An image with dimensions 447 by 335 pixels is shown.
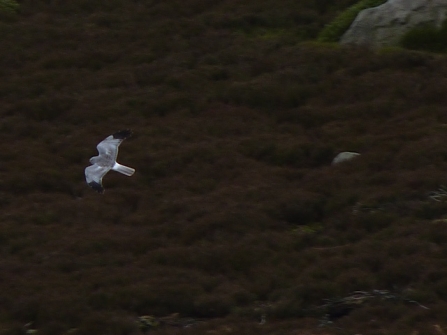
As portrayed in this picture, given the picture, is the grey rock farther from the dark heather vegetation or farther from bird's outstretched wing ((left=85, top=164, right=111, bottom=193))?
bird's outstretched wing ((left=85, top=164, right=111, bottom=193))

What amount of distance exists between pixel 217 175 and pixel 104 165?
2.02 metres

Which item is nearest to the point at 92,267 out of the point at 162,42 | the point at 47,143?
the point at 47,143

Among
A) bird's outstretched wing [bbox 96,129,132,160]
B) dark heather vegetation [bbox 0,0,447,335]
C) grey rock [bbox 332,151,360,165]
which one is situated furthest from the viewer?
grey rock [bbox 332,151,360,165]

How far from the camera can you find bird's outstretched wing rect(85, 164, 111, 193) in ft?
43.7

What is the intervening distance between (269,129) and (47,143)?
414 centimetres

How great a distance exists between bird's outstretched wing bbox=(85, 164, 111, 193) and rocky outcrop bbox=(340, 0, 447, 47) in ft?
26.0

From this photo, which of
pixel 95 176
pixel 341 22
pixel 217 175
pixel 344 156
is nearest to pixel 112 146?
pixel 95 176

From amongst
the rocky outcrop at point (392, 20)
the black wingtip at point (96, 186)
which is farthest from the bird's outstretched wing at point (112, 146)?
the rocky outcrop at point (392, 20)

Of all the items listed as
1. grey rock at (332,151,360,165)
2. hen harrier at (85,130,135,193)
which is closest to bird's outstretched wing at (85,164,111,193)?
hen harrier at (85,130,135,193)

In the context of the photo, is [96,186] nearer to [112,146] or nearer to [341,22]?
[112,146]

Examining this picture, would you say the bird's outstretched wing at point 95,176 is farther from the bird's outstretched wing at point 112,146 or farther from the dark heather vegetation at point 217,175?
the dark heather vegetation at point 217,175

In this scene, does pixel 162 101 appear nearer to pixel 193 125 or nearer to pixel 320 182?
pixel 193 125

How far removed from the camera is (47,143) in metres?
16.5

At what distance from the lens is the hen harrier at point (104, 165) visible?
13414 mm
